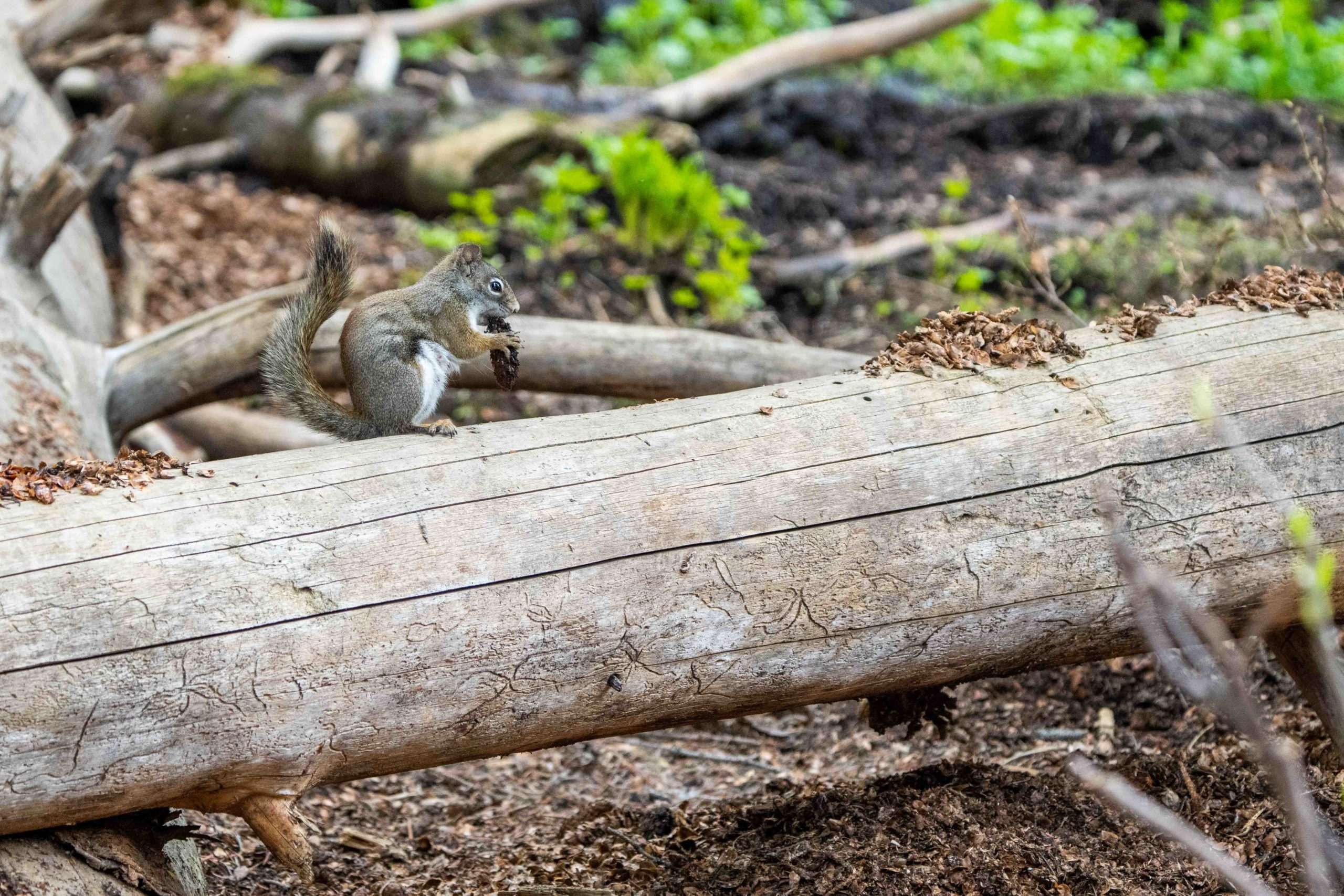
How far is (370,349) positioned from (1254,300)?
1821 millimetres

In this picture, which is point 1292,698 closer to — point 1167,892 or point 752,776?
point 1167,892

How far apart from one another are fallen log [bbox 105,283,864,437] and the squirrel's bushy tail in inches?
34.9

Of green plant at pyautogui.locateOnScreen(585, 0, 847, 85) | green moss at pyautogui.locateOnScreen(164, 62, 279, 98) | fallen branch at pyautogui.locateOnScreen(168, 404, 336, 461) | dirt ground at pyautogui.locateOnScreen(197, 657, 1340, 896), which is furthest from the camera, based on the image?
green plant at pyautogui.locateOnScreen(585, 0, 847, 85)

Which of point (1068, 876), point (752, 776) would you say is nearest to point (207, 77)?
point (752, 776)

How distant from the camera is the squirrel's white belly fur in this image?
250 centimetres

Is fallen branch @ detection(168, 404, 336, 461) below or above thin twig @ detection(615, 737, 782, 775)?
above

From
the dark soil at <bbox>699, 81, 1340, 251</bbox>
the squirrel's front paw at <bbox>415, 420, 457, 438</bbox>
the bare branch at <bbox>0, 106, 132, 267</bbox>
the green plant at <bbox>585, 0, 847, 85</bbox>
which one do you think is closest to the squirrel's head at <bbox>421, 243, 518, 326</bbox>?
the squirrel's front paw at <bbox>415, 420, 457, 438</bbox>

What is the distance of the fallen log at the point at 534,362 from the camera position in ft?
11.1

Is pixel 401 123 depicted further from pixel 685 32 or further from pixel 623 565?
pixel 623 565

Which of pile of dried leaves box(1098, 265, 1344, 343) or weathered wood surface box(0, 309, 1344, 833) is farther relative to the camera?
pile of dried leaves box(1098, 265, 1344, 343)

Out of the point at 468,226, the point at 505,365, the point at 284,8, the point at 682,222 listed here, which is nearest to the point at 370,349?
the point at 505,365

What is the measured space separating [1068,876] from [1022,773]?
37cm

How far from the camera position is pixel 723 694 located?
6.93 feet

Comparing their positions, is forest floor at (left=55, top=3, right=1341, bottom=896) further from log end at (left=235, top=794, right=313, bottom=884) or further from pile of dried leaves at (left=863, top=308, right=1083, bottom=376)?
pile of dried leaves at (left=863, top=308, right=1083, bottom=376)
